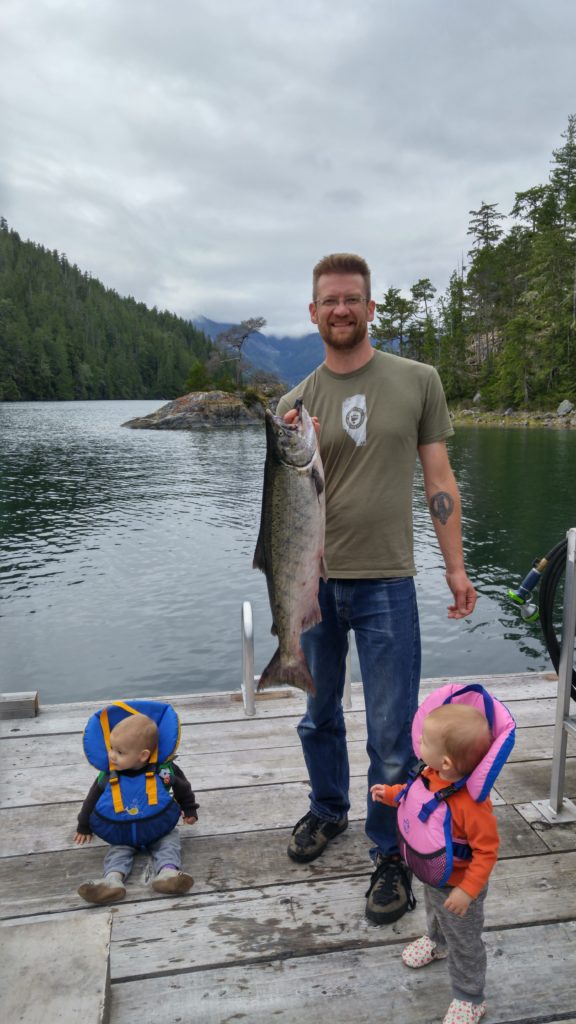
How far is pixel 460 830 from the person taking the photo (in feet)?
7.39

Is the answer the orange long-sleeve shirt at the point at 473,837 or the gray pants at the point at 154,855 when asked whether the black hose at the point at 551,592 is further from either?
the gray pants at the point at 154,855

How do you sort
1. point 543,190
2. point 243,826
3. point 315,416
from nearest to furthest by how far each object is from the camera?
point 315,416 < point 243,826 < point 543,190

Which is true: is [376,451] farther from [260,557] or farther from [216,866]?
[216,866]

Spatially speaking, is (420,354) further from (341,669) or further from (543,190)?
(341,669)

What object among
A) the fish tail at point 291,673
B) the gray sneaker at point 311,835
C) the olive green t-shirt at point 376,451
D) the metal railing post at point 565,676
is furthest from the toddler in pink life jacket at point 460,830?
Answer: the metal railing post at point 565,676

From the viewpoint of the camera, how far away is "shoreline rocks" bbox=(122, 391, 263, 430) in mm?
61625

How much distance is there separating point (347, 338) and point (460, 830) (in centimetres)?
196

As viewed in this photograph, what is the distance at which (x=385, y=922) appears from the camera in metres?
2.72

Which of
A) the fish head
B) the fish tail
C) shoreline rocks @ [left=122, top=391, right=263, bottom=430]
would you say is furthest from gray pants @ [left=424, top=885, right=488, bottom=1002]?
shoreline rocks @ [left=122, top=391, right=263, bottom=430]

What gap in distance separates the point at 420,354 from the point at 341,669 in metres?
80.3

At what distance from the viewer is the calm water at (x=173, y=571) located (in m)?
10.9

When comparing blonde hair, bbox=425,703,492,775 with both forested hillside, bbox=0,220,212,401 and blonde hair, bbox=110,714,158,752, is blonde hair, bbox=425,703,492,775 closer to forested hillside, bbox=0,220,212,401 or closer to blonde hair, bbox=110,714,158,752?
blonde hair, bbox=110,714,158,752

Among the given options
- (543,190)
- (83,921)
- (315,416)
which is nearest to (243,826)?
(83,921)

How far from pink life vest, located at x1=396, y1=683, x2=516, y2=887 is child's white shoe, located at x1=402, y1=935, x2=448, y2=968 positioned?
0.42 meters
